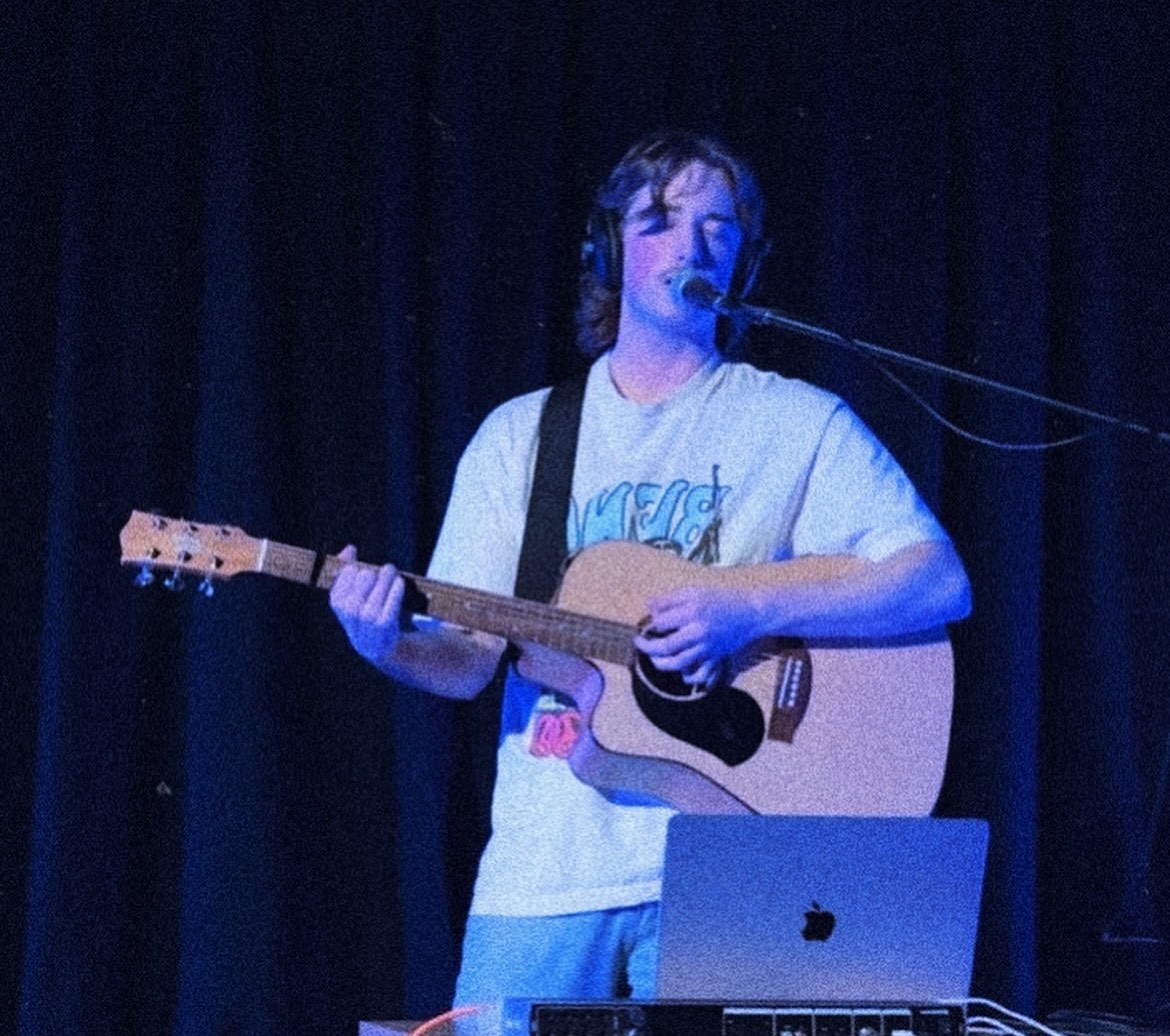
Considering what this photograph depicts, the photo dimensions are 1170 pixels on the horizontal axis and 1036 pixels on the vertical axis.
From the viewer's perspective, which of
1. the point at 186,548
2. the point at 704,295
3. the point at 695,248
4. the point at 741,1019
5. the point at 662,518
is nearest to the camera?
the point at 741,1019

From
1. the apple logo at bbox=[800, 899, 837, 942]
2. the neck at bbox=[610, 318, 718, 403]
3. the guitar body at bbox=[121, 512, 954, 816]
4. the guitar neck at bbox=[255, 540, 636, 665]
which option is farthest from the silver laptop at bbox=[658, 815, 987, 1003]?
the neck at bbox=[610, 318, 718, 403]

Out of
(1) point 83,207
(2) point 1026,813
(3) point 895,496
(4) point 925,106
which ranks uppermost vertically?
(4) point 925,106

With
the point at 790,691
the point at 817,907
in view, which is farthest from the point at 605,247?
the point at 817,907

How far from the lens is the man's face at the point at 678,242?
3.09m

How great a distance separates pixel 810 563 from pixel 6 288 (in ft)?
4.88

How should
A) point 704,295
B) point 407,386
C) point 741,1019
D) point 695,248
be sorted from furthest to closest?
point 407,386 → point 695,248 → point 704,295 → point 741,1019

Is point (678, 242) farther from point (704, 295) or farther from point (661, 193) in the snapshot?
point (704, 295)

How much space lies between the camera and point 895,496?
303 cm

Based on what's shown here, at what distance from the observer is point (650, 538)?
9.76 feet

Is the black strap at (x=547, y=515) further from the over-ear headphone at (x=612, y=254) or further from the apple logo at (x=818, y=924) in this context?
the apple logo at (x=818, y=924)

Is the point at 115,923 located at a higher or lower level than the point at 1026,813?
lower

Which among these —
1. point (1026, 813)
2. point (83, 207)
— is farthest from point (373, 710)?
point (1026, 813)

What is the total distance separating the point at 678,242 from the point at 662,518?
18.6 inches

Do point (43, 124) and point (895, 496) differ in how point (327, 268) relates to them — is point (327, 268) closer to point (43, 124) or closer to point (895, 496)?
point (43, 124)
